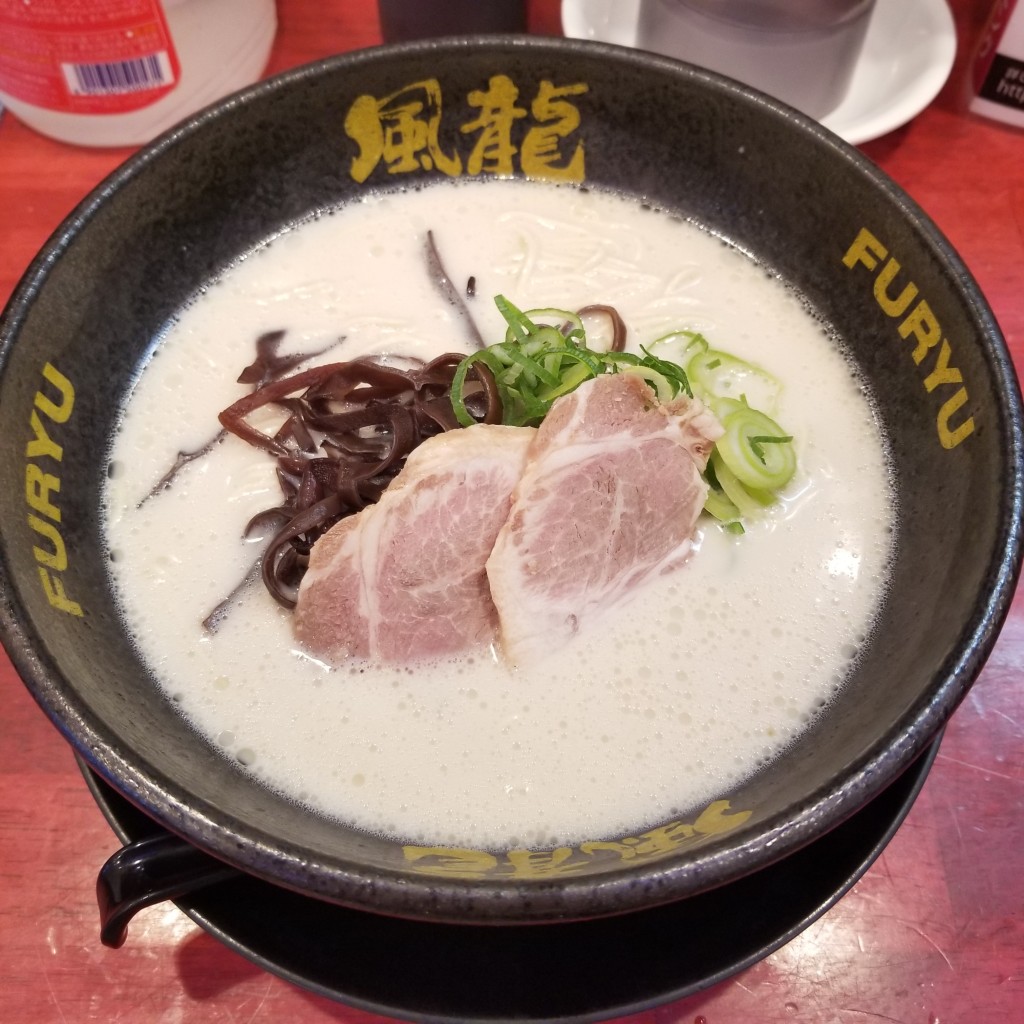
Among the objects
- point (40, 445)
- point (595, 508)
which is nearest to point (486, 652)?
point (595, 508)

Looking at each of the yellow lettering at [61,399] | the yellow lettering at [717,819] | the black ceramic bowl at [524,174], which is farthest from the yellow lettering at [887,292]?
the yellow lettering at [61,399]

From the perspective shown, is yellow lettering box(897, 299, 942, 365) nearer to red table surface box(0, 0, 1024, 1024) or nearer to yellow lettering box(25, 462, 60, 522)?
red table surface box(0, 0, 1024, 1024)

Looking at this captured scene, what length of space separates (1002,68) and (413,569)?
212cm

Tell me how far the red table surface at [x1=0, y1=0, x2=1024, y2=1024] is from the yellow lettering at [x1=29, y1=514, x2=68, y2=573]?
15.4 inches

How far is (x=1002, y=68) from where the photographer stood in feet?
7.89

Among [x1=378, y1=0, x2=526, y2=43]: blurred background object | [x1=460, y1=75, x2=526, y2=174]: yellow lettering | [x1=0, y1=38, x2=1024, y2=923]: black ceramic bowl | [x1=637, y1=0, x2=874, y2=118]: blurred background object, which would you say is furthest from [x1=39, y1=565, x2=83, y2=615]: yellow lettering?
[x1=637, y1=0, x2=874, y2=118]: blurred background object

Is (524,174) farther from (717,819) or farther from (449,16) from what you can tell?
(717,819)

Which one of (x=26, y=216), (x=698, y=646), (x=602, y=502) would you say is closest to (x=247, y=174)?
(x=26, y=216)

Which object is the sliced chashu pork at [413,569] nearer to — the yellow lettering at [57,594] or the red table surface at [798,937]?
the yellow lettering at [57,594]

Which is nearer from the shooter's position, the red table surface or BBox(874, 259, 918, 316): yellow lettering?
the red table surface

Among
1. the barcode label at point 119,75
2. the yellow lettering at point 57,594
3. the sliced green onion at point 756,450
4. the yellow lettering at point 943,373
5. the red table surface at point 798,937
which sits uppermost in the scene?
the barcode label at point 119,75

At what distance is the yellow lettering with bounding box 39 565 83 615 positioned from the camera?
1.36 meters

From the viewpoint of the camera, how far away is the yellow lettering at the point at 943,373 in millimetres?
1517

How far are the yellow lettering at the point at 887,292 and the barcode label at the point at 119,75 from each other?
1694mm
